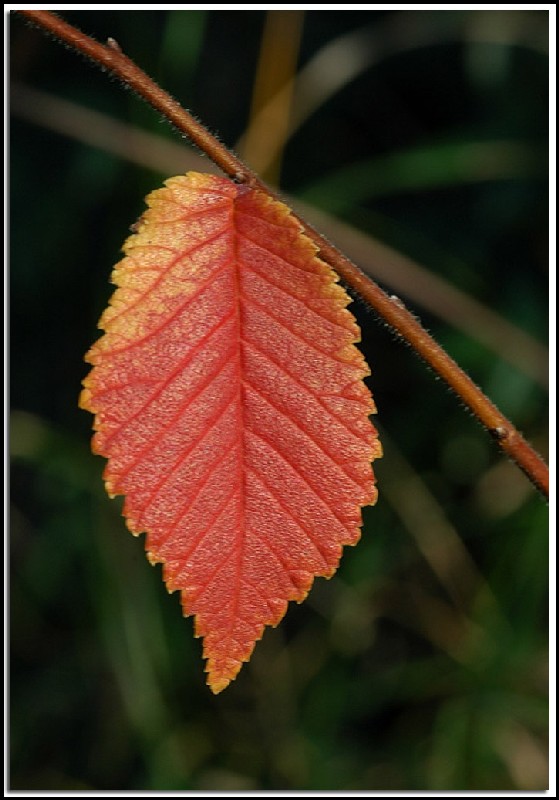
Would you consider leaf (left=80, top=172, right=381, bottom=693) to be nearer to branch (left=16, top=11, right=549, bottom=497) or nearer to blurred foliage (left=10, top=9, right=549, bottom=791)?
branch (left=16, top=11, right=549, bottom=497)

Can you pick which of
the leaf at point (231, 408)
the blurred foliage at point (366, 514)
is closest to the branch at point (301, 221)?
the leaf at point (231, 408)

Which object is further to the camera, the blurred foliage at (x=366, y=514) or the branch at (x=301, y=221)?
the blurred foliage at (x=366, y=514)

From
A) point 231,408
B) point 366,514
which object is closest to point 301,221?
point 231,408

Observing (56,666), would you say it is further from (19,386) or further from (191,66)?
(191,66)

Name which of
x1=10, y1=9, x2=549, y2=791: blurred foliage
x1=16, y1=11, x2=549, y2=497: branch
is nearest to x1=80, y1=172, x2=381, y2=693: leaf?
x1=16, y1=11, x2=549, y2=497: branch

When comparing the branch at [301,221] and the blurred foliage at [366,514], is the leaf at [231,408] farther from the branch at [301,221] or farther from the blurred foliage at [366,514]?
the blurred foliage at [366,514]

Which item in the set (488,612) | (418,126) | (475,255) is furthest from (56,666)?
(418,126)

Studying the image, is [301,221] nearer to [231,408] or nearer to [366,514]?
[231,408]
